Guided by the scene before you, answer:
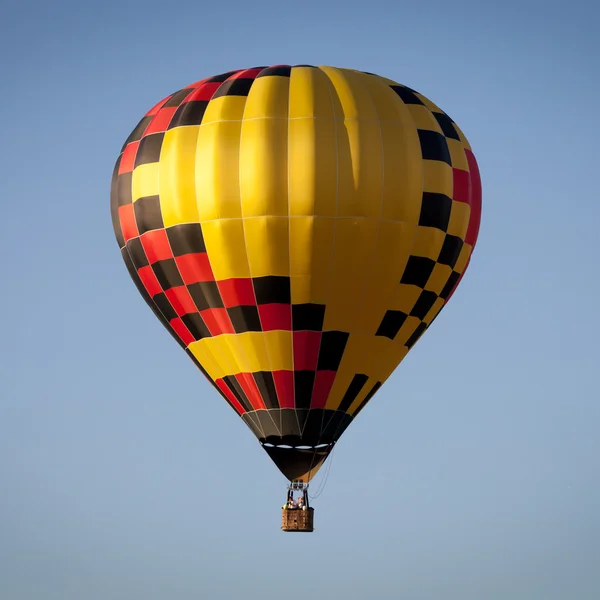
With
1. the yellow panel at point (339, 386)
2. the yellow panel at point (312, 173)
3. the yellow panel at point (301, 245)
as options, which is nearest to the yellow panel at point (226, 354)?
the yellow panel at point (339, 386)

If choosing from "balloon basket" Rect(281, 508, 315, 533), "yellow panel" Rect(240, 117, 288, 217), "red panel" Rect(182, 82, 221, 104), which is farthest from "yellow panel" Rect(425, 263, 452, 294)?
"red panel" Rect(182, 82, 221, 104)

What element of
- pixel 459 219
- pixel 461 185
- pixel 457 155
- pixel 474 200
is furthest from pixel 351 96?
pixel 474 200

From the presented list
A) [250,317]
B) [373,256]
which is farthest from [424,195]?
[250,317]

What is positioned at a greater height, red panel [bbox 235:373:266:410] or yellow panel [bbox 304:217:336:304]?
yellow panel [bbox 304:217:336:304]

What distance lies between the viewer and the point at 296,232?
28.4 m

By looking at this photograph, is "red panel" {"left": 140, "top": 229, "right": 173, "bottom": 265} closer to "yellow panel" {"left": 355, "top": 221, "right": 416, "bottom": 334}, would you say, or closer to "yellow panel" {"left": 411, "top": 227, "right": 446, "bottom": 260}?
"yellow panel" {"left": 355, "top": 221, "right": 416, "bottom": 334}

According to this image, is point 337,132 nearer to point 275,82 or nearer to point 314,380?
point 275,82

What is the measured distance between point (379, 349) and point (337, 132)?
313cm

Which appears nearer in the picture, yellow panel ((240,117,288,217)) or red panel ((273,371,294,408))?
yellow panel ((240,117,288,217))

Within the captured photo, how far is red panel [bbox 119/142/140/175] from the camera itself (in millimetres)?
29969

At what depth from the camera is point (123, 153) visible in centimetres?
3050

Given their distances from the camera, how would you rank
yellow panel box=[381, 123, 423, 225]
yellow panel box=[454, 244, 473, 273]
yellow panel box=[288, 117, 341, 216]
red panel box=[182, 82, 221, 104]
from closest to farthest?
1. yellow panel box=[288, 117, 341, 216]
2. yellow panel box=[381, 123, 423, 225]
3. red panel box=[182, 82, 221, 104]
4. yellow panel box=[454, 244, 473, 273]

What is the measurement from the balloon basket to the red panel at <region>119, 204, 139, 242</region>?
14.5ft

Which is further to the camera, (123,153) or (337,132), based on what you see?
(123,153)
